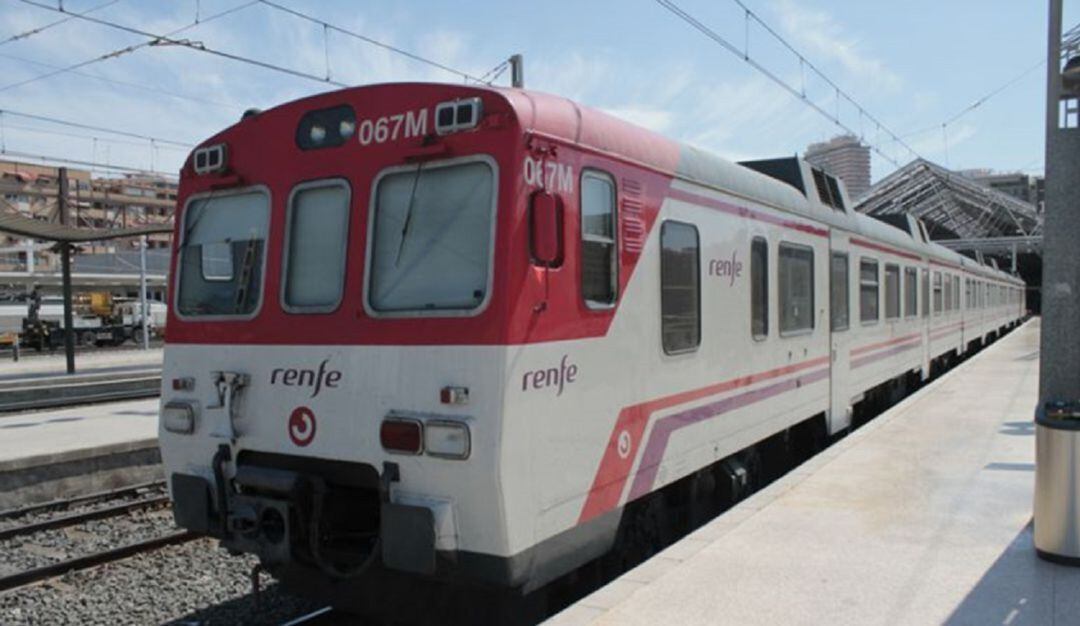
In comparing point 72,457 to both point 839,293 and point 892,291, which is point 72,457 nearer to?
point 839,293

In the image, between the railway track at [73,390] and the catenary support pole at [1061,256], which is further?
the railway track at [73,390]

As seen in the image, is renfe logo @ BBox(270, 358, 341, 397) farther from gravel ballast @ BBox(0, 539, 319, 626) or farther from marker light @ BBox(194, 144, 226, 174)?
gravel ballast @ BBox(0, 539, 319, 626)

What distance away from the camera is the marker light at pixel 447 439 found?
380cm

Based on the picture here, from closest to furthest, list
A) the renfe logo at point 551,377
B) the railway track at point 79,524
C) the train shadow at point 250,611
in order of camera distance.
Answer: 1. the renfe logo at point 551,377
2. the train shadow at point 250,611
3. the railway track at point 79,524

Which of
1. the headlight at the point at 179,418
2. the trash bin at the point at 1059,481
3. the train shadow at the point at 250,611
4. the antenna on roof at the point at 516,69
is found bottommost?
the train shadow at the point at 250,611

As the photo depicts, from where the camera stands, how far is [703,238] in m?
5.75

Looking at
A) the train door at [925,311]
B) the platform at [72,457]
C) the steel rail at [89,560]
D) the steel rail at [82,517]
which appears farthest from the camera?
the train door at [925,311]

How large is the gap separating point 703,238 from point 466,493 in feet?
9.10

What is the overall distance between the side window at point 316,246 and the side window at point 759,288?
3473 mm

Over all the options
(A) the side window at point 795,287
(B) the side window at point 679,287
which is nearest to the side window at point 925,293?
(A) the side window at point 795,287

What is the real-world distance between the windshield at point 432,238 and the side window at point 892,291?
9.28 m

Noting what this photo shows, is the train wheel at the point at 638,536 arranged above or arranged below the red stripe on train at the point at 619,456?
below

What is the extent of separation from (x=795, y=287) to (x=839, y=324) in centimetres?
178

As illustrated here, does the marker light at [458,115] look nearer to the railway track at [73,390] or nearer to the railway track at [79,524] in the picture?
the railway track at [79,524]
